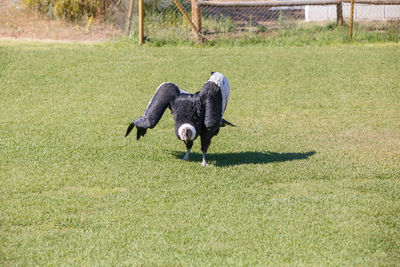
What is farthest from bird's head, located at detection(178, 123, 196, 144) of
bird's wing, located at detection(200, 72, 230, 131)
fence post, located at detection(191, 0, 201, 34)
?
fence post, located at detection(191, 0, 201, 34)

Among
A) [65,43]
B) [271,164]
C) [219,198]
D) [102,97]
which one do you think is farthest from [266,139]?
[65,43]

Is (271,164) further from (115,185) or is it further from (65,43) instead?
(65,43)

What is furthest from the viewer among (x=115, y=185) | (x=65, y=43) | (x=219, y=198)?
(x=65, y=43)

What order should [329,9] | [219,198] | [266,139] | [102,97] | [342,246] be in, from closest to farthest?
[342,246], [219,198], [266,139], [102,97], [329,9]

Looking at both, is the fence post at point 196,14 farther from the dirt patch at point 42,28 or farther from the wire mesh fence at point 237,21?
the dirt patch at point 42,28

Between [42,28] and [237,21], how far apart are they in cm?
542

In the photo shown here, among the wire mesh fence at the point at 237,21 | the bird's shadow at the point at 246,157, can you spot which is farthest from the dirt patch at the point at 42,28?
the bird's shadow at the point at 246,157

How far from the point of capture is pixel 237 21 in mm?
18453

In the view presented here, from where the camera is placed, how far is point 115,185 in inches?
295

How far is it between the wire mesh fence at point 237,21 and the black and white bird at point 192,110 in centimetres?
869

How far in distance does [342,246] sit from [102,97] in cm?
753

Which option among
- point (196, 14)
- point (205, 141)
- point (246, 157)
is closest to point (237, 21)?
point (196, 14)

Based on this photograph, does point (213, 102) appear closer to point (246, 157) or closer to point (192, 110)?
point (192, 110)

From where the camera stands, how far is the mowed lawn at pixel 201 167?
579 centimetres
